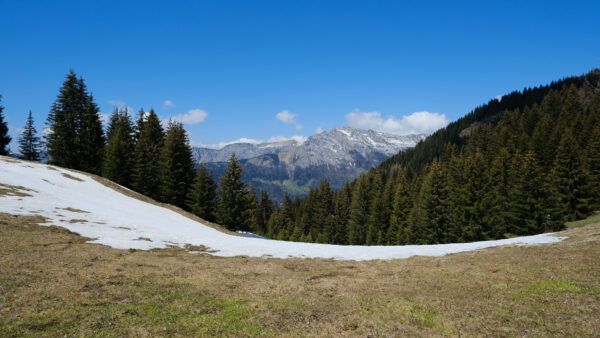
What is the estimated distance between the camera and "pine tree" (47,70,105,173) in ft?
154

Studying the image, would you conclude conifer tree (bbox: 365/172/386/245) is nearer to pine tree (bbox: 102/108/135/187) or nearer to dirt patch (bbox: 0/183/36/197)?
pine tree (bbox: 102/108/135/187)

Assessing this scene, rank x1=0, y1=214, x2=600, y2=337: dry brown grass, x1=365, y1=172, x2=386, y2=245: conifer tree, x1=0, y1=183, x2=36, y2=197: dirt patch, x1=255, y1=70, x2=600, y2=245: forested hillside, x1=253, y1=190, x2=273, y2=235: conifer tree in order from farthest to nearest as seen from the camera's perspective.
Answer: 1. x1=253, y1=190, x2=273, y2=235: conifer tree
2. x1=365, y1=172, x2=386, y2=245: conifer tree
3. x1=255, y1=70, x2=600, y2=245: forested hillside
4. x1=0, y1=183, x2=36, y2=197: dirt patch
5. x1=0, y1=214, x2=600, y2=337: dry brown grass

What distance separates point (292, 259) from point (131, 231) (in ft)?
47.4

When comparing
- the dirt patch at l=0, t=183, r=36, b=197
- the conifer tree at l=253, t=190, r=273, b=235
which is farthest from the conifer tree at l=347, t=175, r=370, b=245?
the dirt patch at l=0, t=183, r=36, b=197

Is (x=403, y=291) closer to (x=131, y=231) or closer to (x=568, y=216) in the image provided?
(x=131, y=231)

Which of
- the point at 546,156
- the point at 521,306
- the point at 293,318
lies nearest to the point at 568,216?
the point at 546,156

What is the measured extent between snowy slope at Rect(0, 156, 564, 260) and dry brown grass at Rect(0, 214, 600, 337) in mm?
3692

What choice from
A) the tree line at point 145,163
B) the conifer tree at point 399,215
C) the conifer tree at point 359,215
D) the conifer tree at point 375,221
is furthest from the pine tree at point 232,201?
the conifer tree at point 359,215

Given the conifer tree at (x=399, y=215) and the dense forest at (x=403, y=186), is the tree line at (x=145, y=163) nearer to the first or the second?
the dense forest at (x=403, y=186)

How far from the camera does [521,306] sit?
9359 millimetres

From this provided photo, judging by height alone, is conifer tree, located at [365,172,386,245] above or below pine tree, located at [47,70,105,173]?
below

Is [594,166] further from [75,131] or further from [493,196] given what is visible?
[75,131]

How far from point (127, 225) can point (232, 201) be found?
22357mm

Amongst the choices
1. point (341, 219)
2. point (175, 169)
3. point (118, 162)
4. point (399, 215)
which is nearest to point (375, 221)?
point (399, 215)
